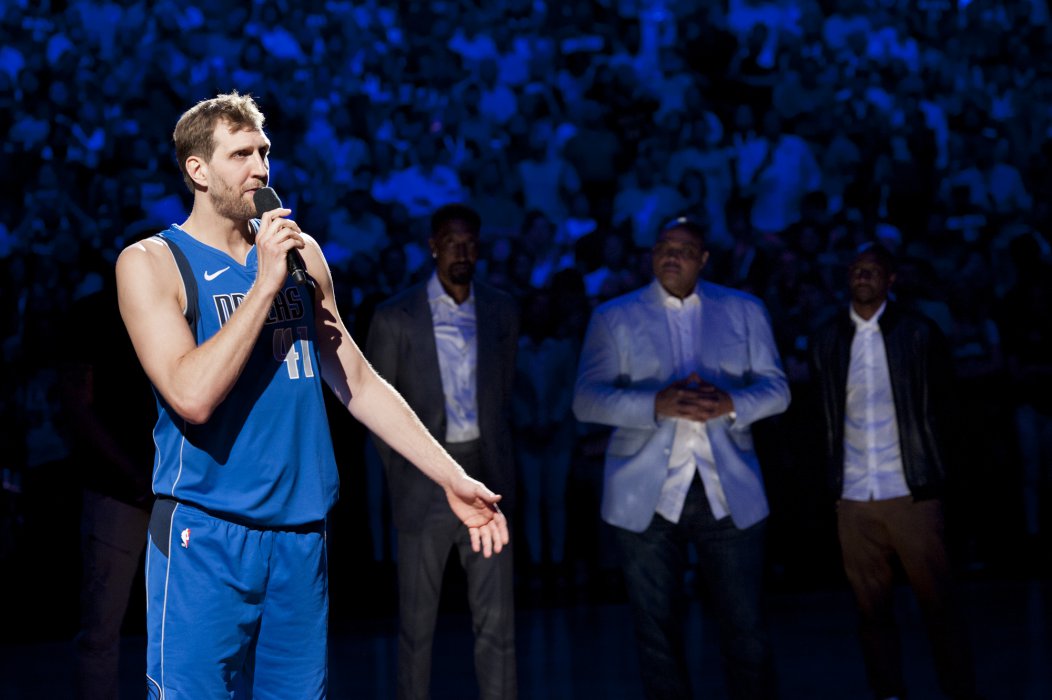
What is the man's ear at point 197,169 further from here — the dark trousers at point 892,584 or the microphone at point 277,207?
the dark trousers at point 892,584

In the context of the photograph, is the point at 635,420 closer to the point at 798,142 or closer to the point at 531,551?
the point at 531,551

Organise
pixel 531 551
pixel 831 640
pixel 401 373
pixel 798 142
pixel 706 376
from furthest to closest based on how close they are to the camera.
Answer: pixel 798 142, pixel 531 551, pixel 831 640, pixel 401 373, pixel 706 376

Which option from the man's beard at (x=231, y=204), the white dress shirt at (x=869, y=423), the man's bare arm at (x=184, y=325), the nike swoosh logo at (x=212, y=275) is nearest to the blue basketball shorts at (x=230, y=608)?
the man's bare arm at (x=184, y=325)

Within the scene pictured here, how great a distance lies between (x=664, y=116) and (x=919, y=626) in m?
5.30

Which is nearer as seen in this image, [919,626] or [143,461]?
[143,461]

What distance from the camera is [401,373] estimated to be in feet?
18.3

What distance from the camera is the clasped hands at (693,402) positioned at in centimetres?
486

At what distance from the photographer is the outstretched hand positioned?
3.15 metres

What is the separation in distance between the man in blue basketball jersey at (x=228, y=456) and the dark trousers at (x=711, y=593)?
1.92 metres

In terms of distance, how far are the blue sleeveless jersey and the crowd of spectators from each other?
19.0ft

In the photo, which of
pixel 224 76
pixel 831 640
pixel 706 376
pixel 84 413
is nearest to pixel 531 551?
pixel 831 640

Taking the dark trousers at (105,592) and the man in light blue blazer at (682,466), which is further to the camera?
the man in light blue blazer at (682,466)

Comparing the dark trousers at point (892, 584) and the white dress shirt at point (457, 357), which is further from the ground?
the white dress shirt at point (457, 357)

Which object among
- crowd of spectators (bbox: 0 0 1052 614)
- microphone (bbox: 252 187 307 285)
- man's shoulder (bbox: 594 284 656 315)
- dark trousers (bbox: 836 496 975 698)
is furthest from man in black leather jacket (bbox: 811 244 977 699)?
microphone (bbox: 252 187 307 285)
